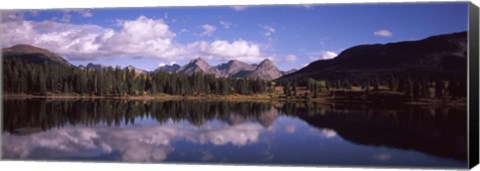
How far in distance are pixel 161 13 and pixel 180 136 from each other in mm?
1813

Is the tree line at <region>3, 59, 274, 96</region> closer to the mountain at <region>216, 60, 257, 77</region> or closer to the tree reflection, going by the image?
the mountain at <region>216, 60, 257, 77</region>

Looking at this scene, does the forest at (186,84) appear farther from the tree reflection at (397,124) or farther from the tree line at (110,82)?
the tree reflection at (397,124)

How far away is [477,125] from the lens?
11.2 m

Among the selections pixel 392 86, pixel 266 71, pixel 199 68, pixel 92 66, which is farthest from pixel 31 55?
pixel 392 86

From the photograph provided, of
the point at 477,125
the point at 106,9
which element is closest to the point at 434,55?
the point at 477,125

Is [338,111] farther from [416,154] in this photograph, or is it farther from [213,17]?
[213,17]

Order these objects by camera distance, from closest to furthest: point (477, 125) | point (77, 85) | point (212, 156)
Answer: point (477, 125) → point (212, 156) → point (77, 85)

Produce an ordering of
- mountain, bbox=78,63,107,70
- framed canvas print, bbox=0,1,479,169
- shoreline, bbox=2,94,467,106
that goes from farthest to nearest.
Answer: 1. mountain, bbox=78,63,107,70
2. shoreline, bbox=2,94,467,106
3. framed canvas print, bbox=0,1,479,169

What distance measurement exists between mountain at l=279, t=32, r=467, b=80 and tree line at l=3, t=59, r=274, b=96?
84cm

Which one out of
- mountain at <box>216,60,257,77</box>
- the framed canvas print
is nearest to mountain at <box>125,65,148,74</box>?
the framed canvas print

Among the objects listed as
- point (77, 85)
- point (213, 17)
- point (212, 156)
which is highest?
point (213, 17)

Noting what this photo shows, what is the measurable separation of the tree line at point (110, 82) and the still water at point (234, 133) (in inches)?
8.5

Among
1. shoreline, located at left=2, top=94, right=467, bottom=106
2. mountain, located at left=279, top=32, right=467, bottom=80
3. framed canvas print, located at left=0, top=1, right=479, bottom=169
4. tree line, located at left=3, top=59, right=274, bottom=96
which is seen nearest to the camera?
mountain, located at left=279, top=32, right=467, bottom=80

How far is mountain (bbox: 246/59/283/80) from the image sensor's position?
12.1m
